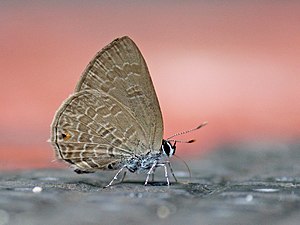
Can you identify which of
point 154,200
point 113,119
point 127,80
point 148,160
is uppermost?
point 127,80

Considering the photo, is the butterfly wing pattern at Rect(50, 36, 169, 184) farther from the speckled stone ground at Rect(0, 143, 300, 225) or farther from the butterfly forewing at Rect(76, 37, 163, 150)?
the speckled stone ground at Rect(0, 143, 300, 225)

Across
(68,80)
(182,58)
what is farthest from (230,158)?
(182,58)

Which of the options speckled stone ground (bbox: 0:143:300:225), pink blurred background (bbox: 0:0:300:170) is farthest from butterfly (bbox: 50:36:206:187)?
pink blurred background (bbox: 0:0:300:170)

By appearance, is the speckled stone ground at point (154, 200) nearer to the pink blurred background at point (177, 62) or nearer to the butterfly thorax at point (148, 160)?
the butterfly thorax at point (148, 160)

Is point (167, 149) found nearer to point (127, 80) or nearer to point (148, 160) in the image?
point (148, 160)

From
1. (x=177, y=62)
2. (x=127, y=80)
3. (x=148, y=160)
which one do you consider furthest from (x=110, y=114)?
(x=177, y=62)

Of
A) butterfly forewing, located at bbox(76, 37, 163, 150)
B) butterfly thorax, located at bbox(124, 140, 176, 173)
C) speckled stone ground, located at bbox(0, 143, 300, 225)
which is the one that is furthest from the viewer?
butterfly thorax, located at bbox(124, 140, 176, 173)
